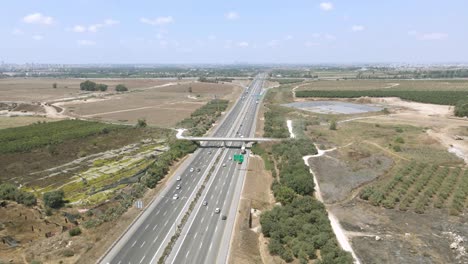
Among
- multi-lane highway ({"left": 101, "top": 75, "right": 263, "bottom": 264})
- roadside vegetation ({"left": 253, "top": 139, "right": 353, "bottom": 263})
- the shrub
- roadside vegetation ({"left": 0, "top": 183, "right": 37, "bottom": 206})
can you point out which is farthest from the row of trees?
roadside vegetation ({"left": 253, "top": 139, "right": 353, "bottom": 263})

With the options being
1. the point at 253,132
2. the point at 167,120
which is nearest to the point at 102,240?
the point at 253,132

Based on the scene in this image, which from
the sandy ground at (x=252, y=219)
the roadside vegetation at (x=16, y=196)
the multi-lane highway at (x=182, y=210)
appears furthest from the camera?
the roadside vegetation at (x=16, y=196)

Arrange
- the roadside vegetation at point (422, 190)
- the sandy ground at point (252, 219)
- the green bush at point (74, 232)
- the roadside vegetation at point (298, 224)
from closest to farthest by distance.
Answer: the roadside vegetation at point (298, 224) < the sandy ground at point (252, 219) < the green bush at point (74, 232) < the roadside vegetation at point (422, 190)

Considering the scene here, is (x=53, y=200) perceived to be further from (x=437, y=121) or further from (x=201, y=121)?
(x=437, y=121)

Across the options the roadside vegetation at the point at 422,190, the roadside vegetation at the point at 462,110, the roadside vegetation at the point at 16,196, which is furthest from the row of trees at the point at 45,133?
the roadside vegetation at the point at 462,110

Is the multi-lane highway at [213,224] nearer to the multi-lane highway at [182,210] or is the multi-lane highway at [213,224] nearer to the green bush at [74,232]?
the multi-lane highway at [182,210]

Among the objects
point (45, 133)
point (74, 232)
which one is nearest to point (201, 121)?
point (45, 133)

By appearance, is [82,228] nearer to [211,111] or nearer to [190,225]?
[190,225]
